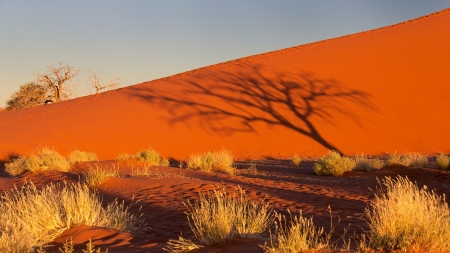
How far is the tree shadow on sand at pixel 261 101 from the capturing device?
1045 inches

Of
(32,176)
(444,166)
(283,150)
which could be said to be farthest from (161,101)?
(444,166)

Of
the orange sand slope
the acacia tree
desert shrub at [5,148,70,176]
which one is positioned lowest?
desert shrub at [5,148,70,176]

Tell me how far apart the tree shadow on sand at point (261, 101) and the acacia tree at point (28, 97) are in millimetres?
17346

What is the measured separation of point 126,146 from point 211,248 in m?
20.7

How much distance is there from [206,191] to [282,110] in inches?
711

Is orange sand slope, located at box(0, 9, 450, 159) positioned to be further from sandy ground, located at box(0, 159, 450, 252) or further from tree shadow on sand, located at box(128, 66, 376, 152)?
sandy ground, located at box(0, 159, 450, 252)

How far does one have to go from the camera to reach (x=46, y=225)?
20.2ft

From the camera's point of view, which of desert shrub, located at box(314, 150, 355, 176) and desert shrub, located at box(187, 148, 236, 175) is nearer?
desert shrub, located at box(314, 150, 355, 176)

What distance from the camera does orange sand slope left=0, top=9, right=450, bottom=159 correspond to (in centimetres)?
→ 2444

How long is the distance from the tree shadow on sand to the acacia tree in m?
17.3

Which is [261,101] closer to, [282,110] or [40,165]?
[282,110]

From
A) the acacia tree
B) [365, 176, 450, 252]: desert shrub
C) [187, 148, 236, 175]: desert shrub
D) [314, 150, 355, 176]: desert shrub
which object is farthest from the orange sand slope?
[365, 176, 450, 252]: desert shrub

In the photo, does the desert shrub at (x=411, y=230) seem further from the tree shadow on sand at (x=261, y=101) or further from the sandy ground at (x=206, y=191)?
the tree shadow on sand at (x=261, y=101)

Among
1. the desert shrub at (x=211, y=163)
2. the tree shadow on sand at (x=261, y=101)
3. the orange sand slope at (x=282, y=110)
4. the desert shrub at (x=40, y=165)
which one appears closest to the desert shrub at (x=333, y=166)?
the desert shrub at (x=211, y=163)
